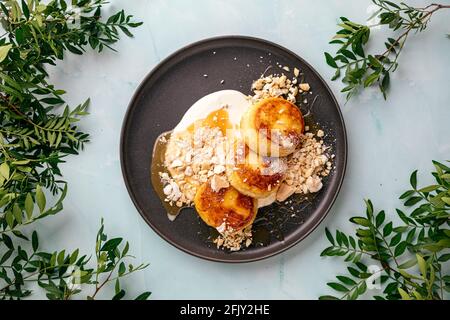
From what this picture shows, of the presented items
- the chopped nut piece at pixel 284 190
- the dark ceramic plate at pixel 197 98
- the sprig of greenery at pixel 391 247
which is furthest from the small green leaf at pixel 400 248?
the chopped nut piece at pixel 284 190

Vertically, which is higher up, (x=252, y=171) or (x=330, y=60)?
(x=330, y=60)

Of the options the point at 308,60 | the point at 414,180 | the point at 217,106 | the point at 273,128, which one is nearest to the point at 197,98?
the point at 217,106

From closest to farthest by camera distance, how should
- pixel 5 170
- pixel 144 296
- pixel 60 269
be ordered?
pixel 5 170
pixel 60 269
pixel 144 296

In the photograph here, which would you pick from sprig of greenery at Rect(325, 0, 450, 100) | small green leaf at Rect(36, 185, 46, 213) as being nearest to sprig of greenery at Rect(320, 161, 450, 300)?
sprig of greenery at Rect(325, 0, 450, 100)

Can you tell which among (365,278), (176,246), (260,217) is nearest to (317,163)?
(260,217)

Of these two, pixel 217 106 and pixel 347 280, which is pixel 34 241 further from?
pixel 347 280

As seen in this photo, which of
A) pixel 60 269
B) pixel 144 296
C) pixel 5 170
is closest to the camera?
pixel 5 170
